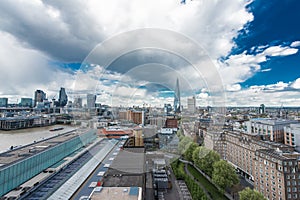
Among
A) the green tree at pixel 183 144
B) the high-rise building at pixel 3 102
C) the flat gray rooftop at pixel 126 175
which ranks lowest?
the green tree at pixel 183 144

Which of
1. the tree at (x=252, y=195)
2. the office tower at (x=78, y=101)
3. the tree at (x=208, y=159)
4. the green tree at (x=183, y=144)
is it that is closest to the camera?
the office tower at (x=78, y=101)

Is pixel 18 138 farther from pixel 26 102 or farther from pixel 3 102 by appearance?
pixel 26 102

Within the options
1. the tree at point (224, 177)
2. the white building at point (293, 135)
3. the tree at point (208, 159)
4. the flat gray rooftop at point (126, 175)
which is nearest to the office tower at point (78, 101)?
the flat gray rooftop at point (126, 175)

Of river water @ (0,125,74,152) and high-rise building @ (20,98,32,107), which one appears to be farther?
high-rise building @ (20,98,32,107)

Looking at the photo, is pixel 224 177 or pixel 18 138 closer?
pixel 224 177

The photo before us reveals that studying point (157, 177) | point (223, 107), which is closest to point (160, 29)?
point (223, 107)

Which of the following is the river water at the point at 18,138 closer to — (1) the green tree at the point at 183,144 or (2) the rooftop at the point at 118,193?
(2) the rooftop at the point at 118,193

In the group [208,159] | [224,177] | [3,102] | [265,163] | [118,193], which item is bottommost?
[224,177]

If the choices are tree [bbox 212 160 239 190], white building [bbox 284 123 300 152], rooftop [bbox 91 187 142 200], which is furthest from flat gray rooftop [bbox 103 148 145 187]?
white building [bbox 284 123 300 152]

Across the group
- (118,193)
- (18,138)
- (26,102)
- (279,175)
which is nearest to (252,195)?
(279,175)

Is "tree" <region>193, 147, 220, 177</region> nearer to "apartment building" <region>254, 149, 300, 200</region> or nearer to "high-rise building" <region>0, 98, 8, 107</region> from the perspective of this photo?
"apartment building" <region>254, 149, 300, 200</region>

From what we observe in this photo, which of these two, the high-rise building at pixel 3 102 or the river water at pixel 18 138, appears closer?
the river water at pixel 18 138

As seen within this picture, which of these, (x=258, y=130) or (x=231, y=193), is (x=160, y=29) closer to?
(x=231, y=193)

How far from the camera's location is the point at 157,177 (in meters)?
3.45
